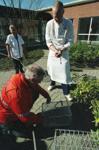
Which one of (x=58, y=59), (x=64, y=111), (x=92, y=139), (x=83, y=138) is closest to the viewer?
(x=92, y=139)

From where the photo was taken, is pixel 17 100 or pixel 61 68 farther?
pixel 61 68

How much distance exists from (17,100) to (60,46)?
2.17 meters

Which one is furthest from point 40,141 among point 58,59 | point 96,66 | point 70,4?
point 70,4

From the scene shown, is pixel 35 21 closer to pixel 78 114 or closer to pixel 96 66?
pixel 96 66

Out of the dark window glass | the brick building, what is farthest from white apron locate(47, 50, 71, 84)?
the dark window glass

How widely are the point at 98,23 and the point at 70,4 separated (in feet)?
10.5

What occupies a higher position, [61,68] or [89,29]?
[89,29]

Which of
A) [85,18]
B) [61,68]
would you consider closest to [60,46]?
[61,68]

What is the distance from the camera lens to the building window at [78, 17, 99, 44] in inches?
673

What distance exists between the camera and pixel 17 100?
11.5ft

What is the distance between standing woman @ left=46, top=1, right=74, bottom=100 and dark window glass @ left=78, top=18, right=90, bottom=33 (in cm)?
1287

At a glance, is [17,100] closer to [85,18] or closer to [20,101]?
[20,101]

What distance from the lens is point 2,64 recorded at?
35.5ft

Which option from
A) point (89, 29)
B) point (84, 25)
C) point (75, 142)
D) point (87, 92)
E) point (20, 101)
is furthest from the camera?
point (84, 25)
